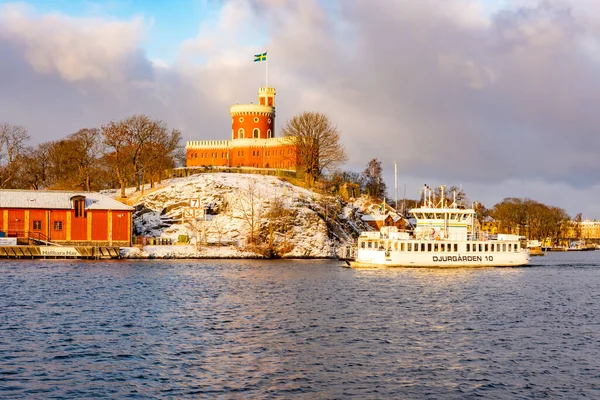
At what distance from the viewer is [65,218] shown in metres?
95.4

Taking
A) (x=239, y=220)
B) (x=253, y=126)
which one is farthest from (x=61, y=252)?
(x=253, y=126)

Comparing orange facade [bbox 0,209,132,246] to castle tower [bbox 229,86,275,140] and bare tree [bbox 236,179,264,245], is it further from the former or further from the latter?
castle tower [bbox 229,86,275,140]

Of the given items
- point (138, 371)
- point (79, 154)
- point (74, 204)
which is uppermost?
point (79, 154)

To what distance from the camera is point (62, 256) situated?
89.4 m

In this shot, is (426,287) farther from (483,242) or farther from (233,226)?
(233,226)

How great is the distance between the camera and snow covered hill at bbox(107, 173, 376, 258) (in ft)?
330

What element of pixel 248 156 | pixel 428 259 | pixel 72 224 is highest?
pixel 248 156

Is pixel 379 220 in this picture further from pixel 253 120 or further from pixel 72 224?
pixel 72 224

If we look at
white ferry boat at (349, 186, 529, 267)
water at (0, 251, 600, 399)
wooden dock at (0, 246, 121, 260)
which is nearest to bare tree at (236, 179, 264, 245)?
wooden dock at (0, 246, 121, 260)

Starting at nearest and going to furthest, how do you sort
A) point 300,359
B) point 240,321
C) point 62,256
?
point 300,359 < point 240,321 < point 62,256

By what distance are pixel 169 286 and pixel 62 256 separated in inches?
1450

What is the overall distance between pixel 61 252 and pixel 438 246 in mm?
44082

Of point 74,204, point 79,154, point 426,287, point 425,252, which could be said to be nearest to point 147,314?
point 426,287

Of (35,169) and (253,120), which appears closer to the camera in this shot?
(35,169)
